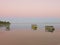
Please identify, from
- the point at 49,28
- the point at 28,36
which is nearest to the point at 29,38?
the point at 28,36

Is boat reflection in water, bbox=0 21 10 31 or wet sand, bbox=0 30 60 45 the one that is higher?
boat reflection in water, bbox=0 21 10 31

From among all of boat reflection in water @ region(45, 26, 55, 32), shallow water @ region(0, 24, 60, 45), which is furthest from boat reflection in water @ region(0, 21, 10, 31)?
boat reflection in water @ region(45, 26, 55, 32)

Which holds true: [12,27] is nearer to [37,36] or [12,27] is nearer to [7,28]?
[7,28]

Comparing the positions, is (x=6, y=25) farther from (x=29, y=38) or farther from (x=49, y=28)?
(x=49, y=28)

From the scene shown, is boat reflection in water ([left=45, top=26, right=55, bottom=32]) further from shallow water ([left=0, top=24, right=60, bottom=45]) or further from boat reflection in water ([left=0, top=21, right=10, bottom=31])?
boat reflection in water ([left=0, top=21, right=10, bottom=31])

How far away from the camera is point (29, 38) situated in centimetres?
290

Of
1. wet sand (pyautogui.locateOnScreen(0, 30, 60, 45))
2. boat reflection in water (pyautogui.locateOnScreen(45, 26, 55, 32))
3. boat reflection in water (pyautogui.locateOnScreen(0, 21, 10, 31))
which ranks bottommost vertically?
wet sand (pyautogui.locateOnScreen(0, 30, 60, 45))

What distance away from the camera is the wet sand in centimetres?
285

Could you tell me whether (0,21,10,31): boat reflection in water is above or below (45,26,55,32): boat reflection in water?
above

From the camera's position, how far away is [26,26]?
9.53ft

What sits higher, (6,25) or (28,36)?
(6,25)

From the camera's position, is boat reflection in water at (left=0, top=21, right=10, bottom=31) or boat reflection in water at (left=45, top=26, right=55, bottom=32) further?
boat reflection in water at (left=45, top=26, right=55, bottom=32)

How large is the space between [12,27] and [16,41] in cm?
27

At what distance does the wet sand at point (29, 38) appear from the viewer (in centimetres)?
285
